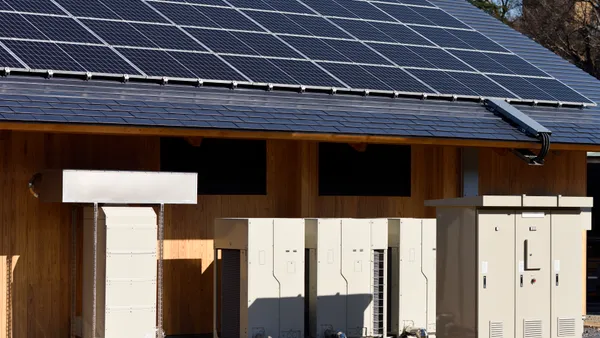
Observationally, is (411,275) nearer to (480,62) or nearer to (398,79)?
(398,79)

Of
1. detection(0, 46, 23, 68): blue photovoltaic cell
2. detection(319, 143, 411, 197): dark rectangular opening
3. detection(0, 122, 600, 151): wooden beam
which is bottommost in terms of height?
detection(319, 143, 411, 197): dark rectangular opening

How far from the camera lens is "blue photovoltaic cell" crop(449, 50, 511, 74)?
73.5 ft

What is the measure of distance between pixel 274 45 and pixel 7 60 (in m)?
5.30

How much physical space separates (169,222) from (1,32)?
387cm

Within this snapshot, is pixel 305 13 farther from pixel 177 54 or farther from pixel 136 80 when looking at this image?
pixel 136 80

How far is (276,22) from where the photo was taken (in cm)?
2152

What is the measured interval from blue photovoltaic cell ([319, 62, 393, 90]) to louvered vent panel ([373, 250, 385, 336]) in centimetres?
312

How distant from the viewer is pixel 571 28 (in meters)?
54.6

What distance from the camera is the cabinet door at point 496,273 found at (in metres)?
15.0

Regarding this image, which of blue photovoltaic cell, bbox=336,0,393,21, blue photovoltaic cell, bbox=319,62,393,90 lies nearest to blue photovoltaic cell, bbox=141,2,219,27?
blue photovoltaic cell, bbox=319,62,393,90

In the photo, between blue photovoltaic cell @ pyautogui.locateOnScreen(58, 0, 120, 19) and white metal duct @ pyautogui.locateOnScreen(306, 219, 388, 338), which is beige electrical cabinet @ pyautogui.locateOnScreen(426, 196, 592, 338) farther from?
blue photovoltaic cell @ pyautogui.locateOnScreen(58, 0, 120, 19)

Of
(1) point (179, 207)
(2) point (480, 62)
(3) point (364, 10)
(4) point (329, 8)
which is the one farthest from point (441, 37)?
(1) point (179, 207)

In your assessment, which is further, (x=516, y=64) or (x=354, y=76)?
(x=516, y=64)

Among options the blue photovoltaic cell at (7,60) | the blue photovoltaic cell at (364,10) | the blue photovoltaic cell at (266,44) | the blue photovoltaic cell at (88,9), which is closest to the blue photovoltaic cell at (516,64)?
the blue photovoltaic cell at (364,10)
